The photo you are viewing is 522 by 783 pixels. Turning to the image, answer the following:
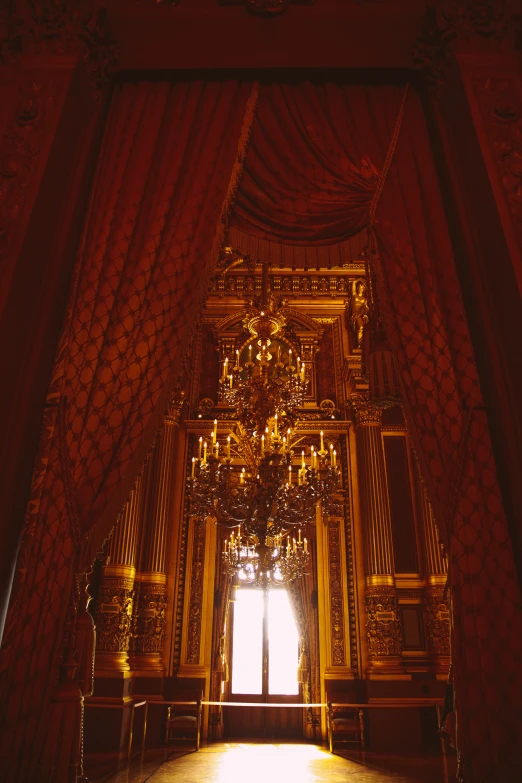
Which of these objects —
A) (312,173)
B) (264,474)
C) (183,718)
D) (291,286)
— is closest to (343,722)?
(183,718)

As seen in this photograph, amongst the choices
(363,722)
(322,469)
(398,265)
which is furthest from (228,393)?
(363,722)

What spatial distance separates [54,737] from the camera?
1.97 m

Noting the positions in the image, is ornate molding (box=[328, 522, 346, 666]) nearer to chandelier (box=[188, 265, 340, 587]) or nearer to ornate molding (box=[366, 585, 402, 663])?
ornate molding (box=[366, 585, 402, 663])

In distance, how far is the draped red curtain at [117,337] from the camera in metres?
2.07

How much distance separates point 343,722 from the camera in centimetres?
629

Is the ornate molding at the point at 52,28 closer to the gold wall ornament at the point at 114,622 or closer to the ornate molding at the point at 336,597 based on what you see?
the gold wall ornament at the point at 114,622

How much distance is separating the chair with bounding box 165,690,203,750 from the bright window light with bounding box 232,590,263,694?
841 millimetres

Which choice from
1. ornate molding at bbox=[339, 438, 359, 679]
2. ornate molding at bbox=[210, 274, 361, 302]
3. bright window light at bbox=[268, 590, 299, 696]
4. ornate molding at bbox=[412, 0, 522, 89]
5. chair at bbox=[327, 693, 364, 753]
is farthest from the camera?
ornate molding at bbox=[210, 274, 361, 302]

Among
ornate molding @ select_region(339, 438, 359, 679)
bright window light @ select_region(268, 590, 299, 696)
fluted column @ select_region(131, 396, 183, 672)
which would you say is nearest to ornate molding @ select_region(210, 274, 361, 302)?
fluted column @ select_region(131, 396, 183, 672)

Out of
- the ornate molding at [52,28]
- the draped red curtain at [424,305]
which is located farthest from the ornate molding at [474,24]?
the ornate molding at [52,28]

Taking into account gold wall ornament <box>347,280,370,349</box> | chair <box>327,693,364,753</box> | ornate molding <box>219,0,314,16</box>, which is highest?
gold wall ornament <box>347,280,370,349</box>

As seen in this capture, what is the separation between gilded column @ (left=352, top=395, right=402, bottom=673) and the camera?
685cm

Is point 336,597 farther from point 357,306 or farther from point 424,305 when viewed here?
point 424,305

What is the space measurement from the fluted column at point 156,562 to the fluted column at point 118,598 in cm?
21
